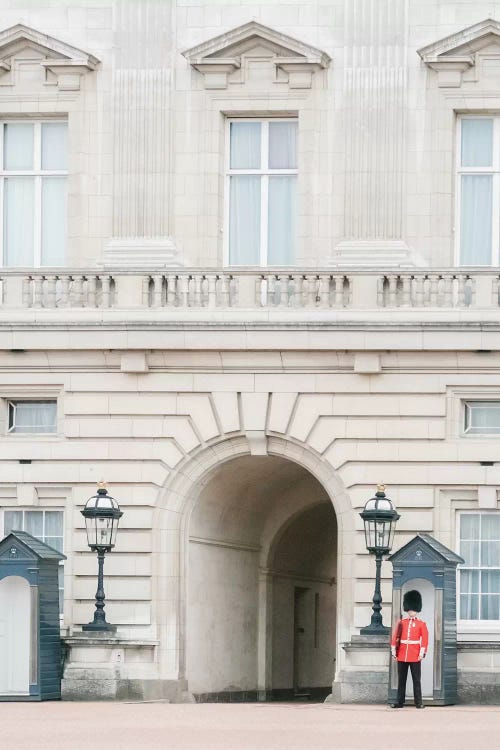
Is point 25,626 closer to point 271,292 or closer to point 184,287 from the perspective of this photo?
point 184,287

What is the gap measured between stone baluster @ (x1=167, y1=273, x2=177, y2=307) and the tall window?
1.14 m

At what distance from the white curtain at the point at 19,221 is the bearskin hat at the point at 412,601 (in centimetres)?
731

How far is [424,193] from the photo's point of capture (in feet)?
107

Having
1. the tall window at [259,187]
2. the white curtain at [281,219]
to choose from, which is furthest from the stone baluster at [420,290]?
the tall window at [259,187]

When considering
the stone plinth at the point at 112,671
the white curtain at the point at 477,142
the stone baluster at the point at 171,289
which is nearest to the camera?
the stone plinth at the point at 112,671

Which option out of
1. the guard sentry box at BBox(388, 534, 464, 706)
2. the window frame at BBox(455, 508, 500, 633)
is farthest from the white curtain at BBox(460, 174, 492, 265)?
the guard sentry box at BBox(388, 534, 464, 706)

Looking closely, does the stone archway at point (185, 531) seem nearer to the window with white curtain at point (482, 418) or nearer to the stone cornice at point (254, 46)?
the window with white curtain at point (482, 418)

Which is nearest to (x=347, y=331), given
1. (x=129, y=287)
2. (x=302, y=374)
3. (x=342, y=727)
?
(x=302, y=374)

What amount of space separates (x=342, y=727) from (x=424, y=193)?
9323 millimetres

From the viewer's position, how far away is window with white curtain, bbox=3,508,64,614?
33.0 m

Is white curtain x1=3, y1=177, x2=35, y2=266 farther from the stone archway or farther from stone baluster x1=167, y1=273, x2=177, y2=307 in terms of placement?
the stone archway

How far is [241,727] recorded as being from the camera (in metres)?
25.0

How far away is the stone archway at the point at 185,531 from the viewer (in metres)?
32.3

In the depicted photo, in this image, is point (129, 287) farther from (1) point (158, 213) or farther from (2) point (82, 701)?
(2) point (82, 701)
